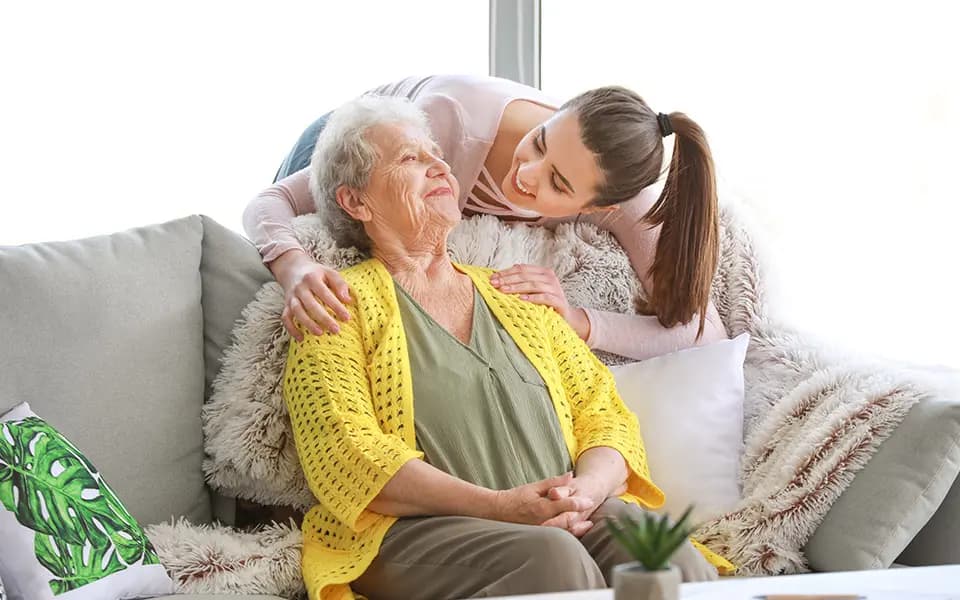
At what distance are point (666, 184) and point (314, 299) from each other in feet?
2.41

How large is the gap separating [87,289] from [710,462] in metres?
1.10

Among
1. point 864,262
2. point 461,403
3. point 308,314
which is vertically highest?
point 308,314

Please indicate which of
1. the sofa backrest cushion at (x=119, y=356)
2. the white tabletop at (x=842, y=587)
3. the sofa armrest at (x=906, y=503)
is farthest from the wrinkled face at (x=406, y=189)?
the white tabletop at (x=842, y=587)

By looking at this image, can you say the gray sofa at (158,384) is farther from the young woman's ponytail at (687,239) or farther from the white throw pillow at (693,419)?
the young woman's ponytail at (687,239)

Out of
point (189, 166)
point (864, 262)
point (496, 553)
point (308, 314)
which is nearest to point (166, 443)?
point (308, 314)

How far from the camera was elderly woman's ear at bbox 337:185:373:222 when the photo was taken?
1.99 meters

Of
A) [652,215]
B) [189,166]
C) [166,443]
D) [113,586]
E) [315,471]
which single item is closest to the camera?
[113,586]

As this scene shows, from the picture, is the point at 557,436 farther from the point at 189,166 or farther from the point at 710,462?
the point at 189,166

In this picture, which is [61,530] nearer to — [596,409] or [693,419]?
[596,409]

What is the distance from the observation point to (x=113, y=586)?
1526 mm

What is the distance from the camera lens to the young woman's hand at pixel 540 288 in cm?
203

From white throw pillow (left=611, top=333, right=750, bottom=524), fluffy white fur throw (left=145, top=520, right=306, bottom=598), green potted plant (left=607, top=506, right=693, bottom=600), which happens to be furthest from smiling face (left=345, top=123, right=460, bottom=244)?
green potted plant (left=607, top=506, right=693, bottom=600)

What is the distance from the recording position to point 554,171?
210 cm

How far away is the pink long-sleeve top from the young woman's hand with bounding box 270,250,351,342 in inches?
6.6
